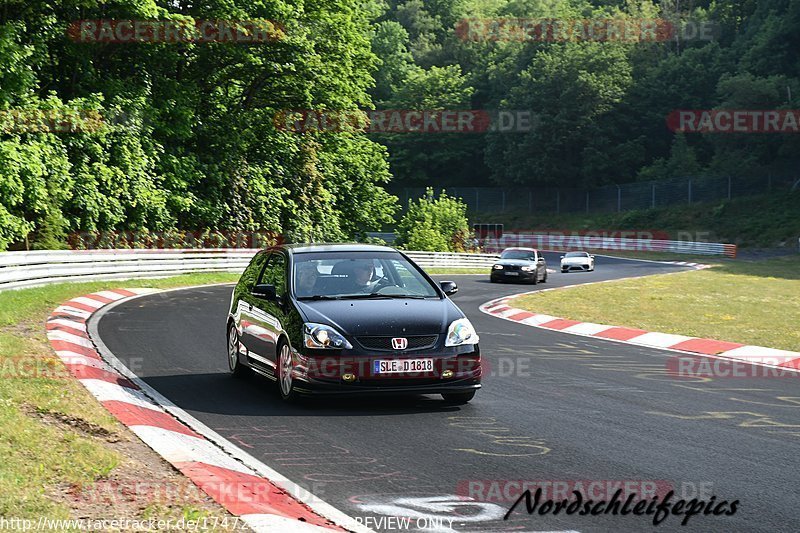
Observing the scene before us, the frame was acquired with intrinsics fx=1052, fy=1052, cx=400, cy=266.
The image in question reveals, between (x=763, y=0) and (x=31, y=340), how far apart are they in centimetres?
9002

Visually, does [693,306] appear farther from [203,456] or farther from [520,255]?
[203,456]

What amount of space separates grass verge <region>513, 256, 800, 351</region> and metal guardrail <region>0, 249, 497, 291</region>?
1169 centimetres

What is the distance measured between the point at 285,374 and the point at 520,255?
30.4 m

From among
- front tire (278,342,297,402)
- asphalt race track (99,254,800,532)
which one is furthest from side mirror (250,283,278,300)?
asphalt race track (99,254,800,532)

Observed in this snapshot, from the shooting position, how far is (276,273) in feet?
38.3

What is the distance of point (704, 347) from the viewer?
1716 cm

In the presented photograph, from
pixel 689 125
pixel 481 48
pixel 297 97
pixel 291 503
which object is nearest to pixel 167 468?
pixel 291 503

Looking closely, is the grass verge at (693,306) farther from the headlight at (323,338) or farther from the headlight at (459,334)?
the headlight at (323,338)

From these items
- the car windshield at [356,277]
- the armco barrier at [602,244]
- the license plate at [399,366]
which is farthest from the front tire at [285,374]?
the armco barrier at [602,244]

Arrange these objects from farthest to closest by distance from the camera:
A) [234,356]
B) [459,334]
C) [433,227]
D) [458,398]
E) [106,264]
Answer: [433,227], [106,264], [234,356], [458,398], [459,334]

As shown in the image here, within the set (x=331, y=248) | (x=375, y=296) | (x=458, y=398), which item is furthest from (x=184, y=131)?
(x=458, y=398)

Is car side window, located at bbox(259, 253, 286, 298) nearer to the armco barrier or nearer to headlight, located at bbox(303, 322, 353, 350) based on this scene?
headlight, located at bbox(303, 322, 353, 350)

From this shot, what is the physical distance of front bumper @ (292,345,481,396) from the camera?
9844 mm

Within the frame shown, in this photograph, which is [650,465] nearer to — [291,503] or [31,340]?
[291,503]
